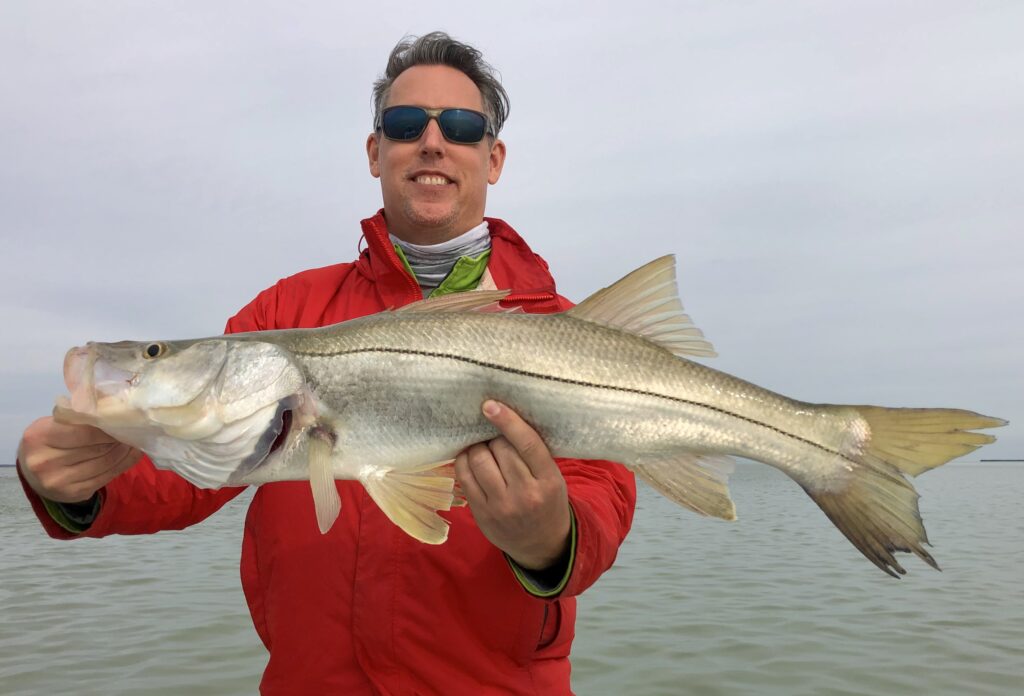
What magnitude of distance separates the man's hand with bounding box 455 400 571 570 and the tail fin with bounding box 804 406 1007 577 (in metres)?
1.02

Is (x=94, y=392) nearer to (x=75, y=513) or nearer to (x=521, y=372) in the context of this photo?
(x=75, y=513)

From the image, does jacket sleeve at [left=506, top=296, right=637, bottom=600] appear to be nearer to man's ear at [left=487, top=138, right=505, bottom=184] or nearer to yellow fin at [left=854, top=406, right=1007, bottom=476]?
yellow fin at [left=854, top=406, right=1007, bottom=476]

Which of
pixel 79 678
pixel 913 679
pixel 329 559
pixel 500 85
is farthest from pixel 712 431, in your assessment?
pixel 79 678

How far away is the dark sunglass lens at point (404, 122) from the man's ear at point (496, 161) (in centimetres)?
57

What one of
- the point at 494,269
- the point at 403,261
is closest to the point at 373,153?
the point at 403,261

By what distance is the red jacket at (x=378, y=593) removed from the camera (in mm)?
2826

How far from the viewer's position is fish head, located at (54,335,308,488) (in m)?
2.41

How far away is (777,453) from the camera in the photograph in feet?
9.04

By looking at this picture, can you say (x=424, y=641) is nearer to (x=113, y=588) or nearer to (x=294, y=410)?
(x=294, y=410)

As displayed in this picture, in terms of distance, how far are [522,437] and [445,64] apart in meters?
2.46

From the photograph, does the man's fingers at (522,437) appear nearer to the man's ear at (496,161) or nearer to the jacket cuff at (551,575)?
the jacket cuff at (551,575)

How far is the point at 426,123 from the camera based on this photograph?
3787mm

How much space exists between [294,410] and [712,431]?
1540 millimetres

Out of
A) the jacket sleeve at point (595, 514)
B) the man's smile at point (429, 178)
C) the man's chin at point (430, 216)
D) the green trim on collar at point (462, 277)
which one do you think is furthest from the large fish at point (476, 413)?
the man's smile at point (429, 178)
